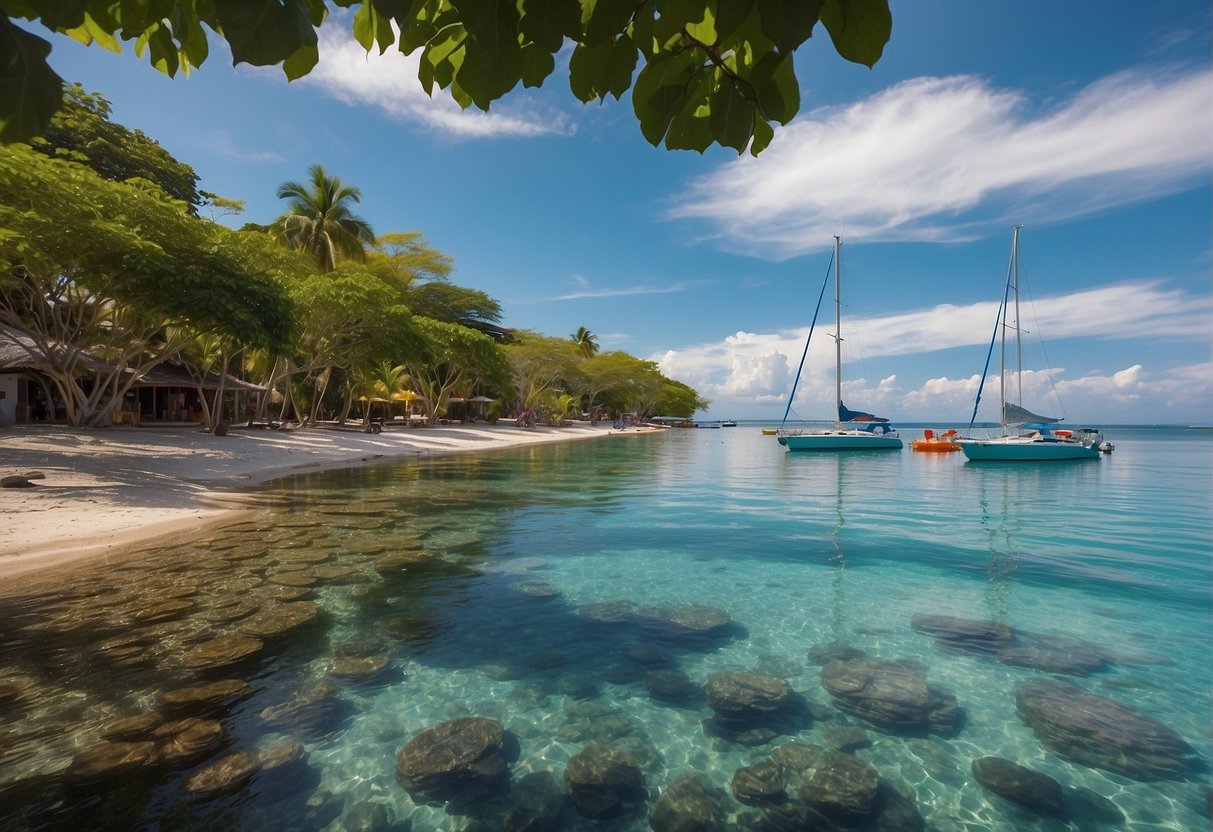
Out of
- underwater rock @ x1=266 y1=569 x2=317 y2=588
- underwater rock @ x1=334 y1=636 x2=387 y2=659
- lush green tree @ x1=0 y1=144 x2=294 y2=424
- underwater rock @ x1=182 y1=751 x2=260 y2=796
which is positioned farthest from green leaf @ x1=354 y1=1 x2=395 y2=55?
lush green tree @ x1=0 y1=144 x2=294 y2=424

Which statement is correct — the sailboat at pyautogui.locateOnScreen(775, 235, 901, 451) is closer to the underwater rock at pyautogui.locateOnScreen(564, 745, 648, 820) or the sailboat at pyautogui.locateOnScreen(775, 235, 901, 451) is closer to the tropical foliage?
the tropical foliage

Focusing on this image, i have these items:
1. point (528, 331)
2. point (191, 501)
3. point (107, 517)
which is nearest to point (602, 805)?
point (107, 517)

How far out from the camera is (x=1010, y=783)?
3721mm

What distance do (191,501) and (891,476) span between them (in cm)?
2319

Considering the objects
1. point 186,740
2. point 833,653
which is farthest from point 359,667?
point 833,653

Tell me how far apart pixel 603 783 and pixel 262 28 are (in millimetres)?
4072

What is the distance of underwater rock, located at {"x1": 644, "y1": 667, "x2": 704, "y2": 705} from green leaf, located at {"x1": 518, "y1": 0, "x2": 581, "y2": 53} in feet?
15.5

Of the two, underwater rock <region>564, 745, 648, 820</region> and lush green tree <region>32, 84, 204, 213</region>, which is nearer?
underwater rock <region>564, 745, 648, 820</region>

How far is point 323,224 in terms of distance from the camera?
39562 millimetres

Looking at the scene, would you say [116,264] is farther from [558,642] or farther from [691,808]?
[691,808]

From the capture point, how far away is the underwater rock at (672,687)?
4699mm

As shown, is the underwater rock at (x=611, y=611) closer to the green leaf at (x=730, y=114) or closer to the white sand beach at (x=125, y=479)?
the green leaf at (x=730, y=114)

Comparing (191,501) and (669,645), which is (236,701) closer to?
(669,645)

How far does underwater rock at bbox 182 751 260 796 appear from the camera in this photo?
11.1 ft
